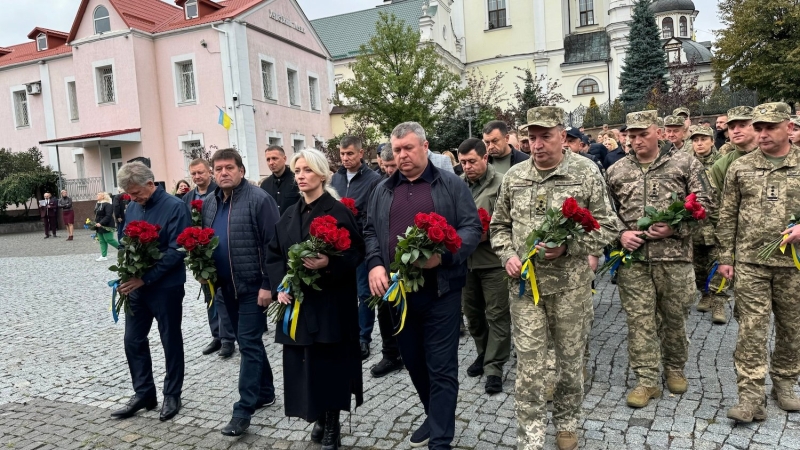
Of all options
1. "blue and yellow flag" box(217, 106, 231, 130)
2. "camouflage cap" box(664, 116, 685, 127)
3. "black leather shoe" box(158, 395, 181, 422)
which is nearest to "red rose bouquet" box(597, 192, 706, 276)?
"camouflage cap" box(664, 116, 685, 127)

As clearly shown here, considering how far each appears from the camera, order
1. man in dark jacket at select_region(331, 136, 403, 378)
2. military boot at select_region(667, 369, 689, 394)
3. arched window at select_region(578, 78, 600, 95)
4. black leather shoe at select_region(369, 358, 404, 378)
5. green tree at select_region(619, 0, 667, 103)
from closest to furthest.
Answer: military boot at select_region(667, 369, 689, 394)
black leather shoe at select_region(369, 358, 404, 378)
man in dark jacket at select_region(331, 136, 403, 378)
green tree at select_region(619, 0, 667, 103)
arched window at select_region(578, 78, 600, 95)

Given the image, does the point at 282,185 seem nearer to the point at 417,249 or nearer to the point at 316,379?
the point at 316,379

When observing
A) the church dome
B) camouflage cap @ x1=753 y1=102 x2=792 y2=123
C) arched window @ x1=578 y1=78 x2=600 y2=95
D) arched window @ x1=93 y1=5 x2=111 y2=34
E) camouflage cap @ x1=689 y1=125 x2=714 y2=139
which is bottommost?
camouflage cap @ x1=753 y1=102 x2=792 y2=123

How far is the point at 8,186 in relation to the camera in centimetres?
2789

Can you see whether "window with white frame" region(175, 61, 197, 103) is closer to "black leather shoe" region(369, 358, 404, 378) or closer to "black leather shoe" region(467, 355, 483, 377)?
"black leather shoe" region(369, 358, 404, 378)

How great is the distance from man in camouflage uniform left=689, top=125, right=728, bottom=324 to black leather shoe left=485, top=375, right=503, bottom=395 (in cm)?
308

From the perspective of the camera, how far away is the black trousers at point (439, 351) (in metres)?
3.97

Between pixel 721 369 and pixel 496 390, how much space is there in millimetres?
2039

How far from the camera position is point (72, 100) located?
31.0m

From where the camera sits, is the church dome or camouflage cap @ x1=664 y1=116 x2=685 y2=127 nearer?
camouflage cap @ x1=664 y1=116 x2=685 y2=127

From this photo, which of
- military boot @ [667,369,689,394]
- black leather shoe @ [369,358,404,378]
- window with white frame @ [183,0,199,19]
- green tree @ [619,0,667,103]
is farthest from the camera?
green tree @ [619,0,667,103]

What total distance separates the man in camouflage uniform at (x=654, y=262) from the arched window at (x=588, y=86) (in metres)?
43.7

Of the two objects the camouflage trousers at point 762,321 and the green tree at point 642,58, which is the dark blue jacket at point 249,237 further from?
the green tree at point 642,58

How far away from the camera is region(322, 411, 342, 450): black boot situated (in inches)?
167
